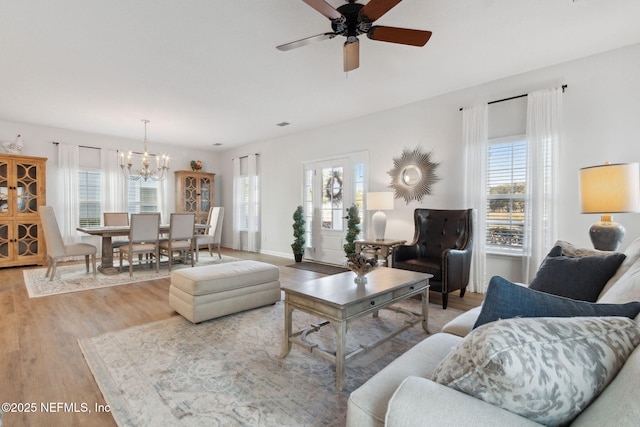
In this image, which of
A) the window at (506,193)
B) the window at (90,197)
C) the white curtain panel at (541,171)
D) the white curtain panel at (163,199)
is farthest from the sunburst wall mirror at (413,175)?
the window at (90,197)

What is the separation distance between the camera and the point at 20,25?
8.86 ft

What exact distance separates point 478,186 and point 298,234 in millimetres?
3398

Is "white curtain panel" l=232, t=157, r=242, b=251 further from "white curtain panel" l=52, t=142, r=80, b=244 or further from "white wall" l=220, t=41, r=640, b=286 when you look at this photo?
"white curtain panel" l=52, t=142, r=80, b=244

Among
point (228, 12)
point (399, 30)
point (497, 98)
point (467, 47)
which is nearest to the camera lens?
point (399, 30)

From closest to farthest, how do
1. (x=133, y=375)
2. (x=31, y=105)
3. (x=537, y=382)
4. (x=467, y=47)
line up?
(x=537, y=382) → (x=133, y=375) → (x=467, y=47) → (x=31, y=105)

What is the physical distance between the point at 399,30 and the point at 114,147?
686 centimetres

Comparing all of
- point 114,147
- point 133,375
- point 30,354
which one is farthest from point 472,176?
point 114,147

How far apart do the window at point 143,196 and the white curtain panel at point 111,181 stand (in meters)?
0.24

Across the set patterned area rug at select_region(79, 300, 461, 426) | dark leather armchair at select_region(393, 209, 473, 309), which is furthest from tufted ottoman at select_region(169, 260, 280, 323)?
dark leather armchair at select_region(393, 209, 473, 309)

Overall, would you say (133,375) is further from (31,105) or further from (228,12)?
(31,105)

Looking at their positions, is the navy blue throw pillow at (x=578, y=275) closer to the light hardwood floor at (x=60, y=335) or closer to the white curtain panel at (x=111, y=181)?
the light hardwood floor at (x=60, y=335)

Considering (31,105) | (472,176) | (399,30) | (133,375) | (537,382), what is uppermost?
(31,105)

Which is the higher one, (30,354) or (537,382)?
(537,382)

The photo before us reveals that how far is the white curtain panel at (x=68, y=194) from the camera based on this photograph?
20.3ft
